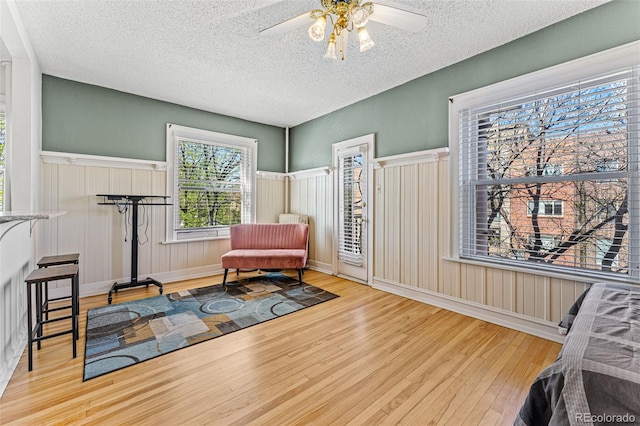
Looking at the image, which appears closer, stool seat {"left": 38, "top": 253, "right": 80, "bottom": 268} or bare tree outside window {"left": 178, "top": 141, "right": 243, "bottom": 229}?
stool seat {"left": 38, "top": 253, "right": 80, "bottom": 268}

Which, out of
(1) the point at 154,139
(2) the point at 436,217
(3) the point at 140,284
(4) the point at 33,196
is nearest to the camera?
(4) the point at 33,196

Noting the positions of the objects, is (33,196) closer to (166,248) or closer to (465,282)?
(166,248)

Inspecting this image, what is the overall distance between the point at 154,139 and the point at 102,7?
1.93 m

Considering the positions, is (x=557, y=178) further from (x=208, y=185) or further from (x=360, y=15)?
(x=208, y=185)

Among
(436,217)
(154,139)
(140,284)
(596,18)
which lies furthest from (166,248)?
(596,18)

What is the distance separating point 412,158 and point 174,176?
3.26 m

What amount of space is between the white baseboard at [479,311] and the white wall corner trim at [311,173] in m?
1.84

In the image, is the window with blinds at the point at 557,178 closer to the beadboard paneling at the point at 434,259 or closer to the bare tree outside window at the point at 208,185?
the beadboard paneling at the point at 434,259

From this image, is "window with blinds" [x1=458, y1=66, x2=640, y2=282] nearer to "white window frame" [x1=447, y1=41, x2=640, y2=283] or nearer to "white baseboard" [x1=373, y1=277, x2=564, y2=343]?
"white window frame" [x1=447, y1=41, x2=640, y2=283]

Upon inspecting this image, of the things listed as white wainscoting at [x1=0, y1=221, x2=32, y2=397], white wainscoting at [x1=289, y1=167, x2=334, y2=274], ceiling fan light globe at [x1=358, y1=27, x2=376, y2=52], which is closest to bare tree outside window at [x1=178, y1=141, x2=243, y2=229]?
white wainscoting at [x1=289, y1=167, x2=334, y2=274]

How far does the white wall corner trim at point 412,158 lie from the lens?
9.82 ft

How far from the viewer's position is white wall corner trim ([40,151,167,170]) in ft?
10.3

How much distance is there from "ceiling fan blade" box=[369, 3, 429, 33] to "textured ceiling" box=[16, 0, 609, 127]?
1.19 ft

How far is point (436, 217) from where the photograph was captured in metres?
3.06
